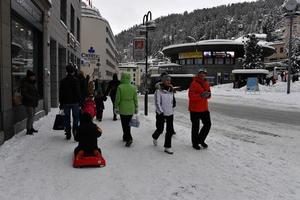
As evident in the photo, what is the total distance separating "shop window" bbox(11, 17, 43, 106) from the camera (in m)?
9.40

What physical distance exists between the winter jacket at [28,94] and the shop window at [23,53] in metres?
0.18

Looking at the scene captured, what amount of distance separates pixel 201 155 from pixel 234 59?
5810 cm

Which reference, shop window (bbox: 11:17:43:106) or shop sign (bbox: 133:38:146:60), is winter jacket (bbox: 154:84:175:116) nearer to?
shop window (bbox: 11:17:43:106)

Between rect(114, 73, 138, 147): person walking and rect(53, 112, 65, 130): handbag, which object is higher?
rect(114, 73, 138, 147): person walking

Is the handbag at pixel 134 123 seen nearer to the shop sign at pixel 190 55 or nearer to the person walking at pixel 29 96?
the person walking at pixel 29 96

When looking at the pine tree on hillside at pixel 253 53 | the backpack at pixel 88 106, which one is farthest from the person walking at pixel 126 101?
the pine tree on hillside at pixel 253 53

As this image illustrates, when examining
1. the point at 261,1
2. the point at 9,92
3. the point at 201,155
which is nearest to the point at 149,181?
the point at 201,155

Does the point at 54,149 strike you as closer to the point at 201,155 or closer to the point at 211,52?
the point at 201,155

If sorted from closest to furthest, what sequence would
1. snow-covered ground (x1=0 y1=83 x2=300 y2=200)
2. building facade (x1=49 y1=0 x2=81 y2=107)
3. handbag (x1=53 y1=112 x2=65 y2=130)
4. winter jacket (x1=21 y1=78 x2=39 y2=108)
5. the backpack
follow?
snow-covered ground (x1=0 y1=83 x2=300 y2=200) → handbag (x1=53 y1=112 x2=65 y2=130) → winter jacket (x1=21 y1=78 x2=39 y2=108) → the backpack → building facade (x1=49 y1=0 x2=81 y2=107)

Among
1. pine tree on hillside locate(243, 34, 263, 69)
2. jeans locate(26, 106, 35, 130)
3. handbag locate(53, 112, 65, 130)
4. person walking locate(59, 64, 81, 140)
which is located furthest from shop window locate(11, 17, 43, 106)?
pine tree on hillside locate(243, 34, 263, 69)

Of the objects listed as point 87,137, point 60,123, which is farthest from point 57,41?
point 87,137

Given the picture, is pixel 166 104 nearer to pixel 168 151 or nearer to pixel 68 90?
pixel 168 151

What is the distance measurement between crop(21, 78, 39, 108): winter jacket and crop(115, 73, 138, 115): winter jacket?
8.78ft

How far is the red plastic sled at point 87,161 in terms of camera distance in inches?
233
